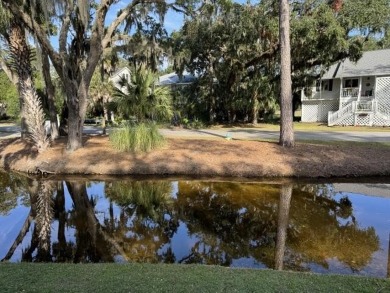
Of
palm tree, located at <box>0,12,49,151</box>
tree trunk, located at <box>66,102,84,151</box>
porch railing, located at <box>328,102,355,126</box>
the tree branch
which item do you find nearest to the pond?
tree trunk, located at <box>66,102,84,151</box>

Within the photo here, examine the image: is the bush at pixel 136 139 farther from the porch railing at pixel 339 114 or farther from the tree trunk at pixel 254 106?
the porch railing at pixel 339 114

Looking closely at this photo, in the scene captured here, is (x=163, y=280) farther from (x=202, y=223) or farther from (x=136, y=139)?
(x=136, y=139)

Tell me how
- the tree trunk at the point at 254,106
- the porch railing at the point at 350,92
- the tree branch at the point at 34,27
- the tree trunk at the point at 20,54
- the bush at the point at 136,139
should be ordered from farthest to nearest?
the porch railing at the point at 350,92
the tree trunk at the point at 254,106
the bush at the point at 136,139
the tree trunk at the point at 20,54
the tree branch at the point at 34,27

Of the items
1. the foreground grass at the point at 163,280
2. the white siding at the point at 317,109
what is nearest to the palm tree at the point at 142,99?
the foreground grass at the point at 163,280

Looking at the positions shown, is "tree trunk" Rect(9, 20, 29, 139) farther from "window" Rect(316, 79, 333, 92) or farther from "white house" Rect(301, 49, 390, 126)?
"window" Rect(316, 79, 333, 92)

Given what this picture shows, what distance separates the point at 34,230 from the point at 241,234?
4.21m

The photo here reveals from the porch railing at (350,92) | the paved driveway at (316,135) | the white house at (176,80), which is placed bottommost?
the paved driveway at (316,135)

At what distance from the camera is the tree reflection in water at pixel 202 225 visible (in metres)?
6.05

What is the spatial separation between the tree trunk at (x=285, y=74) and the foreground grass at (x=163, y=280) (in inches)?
416

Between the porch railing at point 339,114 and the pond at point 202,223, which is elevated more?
the porch railing at point 339,114

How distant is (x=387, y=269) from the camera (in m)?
5.41

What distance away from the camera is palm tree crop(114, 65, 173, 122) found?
14.9m

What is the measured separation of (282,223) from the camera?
7664 millimetres

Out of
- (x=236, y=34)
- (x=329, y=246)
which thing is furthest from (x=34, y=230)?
(x=236, y=34)
